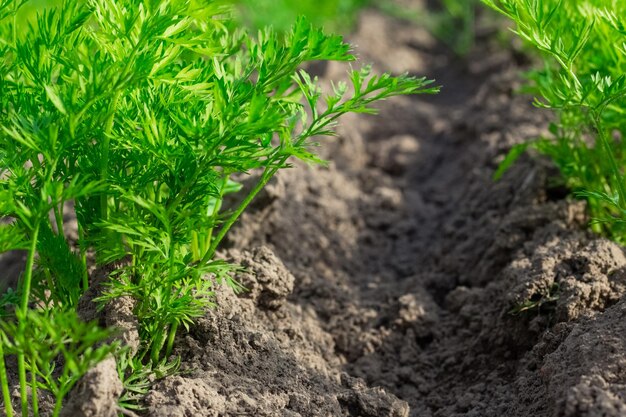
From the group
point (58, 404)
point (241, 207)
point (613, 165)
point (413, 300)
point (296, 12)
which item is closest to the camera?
point (58, 404)

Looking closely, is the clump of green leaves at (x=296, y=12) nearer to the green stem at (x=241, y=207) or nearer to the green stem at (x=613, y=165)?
the green stem at (x=613, y=165)

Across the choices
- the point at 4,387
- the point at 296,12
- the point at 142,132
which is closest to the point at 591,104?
the point at 142,132

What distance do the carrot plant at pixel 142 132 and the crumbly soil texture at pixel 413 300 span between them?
19 cm

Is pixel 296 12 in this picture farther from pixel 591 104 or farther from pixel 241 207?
pixel 241 207

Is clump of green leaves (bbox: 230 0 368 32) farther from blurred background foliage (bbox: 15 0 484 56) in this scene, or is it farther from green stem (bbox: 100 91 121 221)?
green stem (bbox: 100 91 121 221)

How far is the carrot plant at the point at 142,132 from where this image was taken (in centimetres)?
223

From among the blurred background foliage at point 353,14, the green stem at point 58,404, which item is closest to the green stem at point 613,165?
the green stem at point 58,404

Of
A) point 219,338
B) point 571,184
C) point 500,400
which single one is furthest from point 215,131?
point 571,184

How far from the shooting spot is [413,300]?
344cm

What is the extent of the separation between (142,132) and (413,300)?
155cm

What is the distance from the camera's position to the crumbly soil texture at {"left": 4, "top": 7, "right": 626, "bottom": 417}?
2475 millimetres

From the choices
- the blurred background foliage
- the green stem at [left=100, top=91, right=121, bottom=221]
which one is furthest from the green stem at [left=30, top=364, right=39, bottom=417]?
the blurred background foliage

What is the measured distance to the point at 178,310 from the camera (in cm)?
237

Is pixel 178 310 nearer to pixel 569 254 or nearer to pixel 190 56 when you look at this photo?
pixel 190 56
